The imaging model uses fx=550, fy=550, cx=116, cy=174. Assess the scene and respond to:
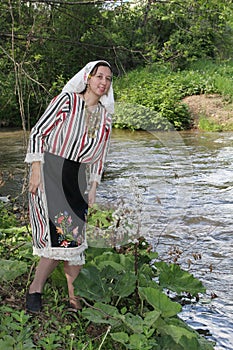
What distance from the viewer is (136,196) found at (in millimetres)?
3408

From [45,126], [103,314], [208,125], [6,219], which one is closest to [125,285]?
[103,314]

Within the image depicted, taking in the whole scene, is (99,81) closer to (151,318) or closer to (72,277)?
(72,277)

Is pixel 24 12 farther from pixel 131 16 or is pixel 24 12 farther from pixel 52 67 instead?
pixel 52 67

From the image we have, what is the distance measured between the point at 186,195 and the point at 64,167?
17.5 ft

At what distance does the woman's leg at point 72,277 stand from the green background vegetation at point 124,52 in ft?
5.63

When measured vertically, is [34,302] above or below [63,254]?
below

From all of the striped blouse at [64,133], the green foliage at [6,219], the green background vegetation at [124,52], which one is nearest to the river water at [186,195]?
the striped blouse at [64,133]

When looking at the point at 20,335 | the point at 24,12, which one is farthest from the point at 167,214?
the point at 20,335

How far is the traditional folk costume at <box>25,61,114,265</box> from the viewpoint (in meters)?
3.12

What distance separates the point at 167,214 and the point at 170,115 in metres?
8.31

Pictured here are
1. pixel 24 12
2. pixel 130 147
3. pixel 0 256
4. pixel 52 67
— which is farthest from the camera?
pixel 130 147

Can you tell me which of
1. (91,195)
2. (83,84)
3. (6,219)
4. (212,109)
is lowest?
(212,109)

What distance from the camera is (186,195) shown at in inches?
327

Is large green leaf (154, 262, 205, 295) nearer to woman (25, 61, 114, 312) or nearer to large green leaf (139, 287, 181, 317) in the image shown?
large green leaf (139, 287, 181, 317)
